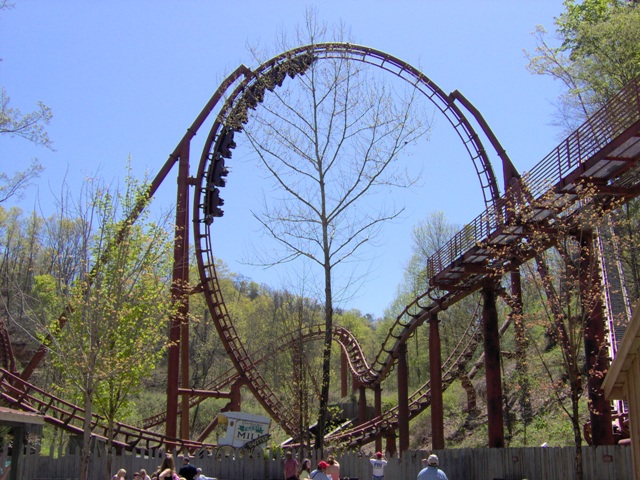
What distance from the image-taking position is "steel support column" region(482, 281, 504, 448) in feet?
57.0

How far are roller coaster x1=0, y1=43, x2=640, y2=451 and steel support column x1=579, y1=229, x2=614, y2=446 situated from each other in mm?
53

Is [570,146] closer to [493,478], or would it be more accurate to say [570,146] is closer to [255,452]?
[493,478]

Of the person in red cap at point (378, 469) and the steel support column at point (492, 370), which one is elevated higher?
the steel support column at point (492, 370)

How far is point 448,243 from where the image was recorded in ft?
62.4

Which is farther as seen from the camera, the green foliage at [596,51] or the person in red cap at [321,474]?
the green foliage at [596,51]

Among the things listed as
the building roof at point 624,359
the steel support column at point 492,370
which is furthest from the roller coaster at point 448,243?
the building roof at point 624,359

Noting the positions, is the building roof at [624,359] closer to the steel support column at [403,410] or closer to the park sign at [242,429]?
the park sign at [242,429]

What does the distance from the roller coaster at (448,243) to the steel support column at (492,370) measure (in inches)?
1.0

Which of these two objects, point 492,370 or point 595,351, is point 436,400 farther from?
point 595,351

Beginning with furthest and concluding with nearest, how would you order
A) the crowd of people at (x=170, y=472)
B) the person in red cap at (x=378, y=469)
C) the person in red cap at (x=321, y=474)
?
the person in red cap at (x=378, y=469) < the crowd of people at (x=170, y=472) < the person in red cap at (x=321, y=474)

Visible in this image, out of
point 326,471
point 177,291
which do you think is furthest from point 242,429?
point 326,471

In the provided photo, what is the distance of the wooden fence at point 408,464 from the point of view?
1303 cm

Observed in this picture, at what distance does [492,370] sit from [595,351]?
13.8 feet

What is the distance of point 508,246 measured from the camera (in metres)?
16.1
